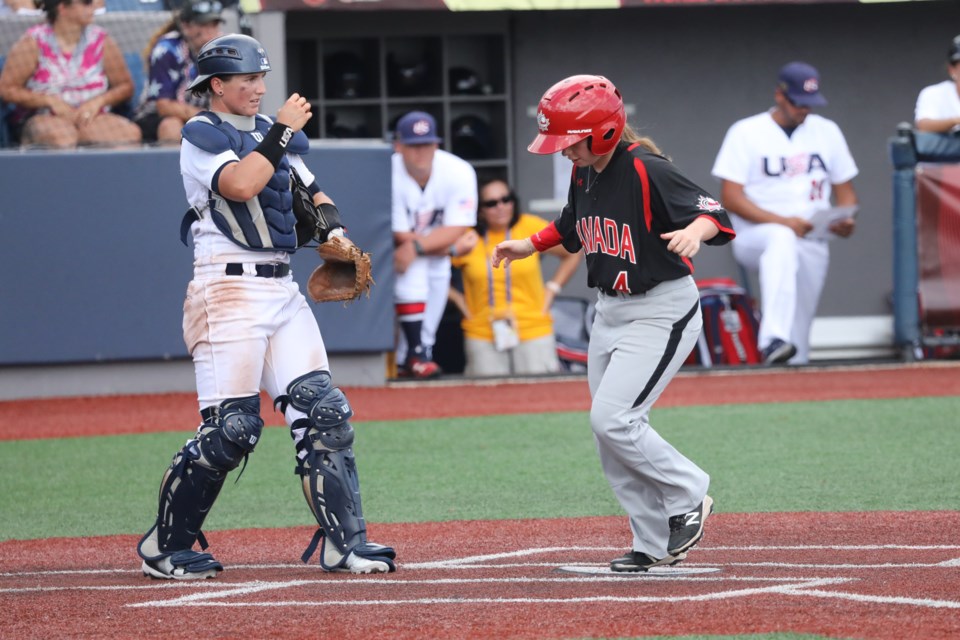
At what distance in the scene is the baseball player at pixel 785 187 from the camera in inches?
400

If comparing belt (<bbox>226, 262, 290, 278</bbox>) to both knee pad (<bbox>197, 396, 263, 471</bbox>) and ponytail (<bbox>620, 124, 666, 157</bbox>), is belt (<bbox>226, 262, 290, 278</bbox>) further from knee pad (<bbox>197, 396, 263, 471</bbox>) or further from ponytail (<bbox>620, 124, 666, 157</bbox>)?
ponytail (<bbox>620, 124, 666, 157</bbox>)

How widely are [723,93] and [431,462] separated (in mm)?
6627

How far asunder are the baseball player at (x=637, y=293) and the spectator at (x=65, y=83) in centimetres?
596

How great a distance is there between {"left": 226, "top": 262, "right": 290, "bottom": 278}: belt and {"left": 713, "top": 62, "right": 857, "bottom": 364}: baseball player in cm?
580

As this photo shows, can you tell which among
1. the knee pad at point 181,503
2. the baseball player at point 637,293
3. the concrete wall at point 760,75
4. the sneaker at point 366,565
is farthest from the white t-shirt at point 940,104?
the knee pad at point 181,503

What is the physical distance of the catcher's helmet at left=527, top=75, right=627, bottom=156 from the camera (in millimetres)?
4562

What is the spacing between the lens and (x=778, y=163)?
34.2 feet

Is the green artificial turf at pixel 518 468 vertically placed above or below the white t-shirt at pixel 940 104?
below

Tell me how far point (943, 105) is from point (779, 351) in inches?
86.7

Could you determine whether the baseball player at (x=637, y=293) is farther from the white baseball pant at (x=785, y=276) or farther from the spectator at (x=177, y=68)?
the spectator at (x=177, y=68)

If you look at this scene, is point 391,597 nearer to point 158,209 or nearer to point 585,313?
point 158,209

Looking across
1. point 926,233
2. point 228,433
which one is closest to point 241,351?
point 228,433

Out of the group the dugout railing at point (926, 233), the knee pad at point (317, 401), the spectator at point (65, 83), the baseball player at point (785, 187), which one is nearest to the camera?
the knee pad at point (317, 401)

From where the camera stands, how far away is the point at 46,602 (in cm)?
428
